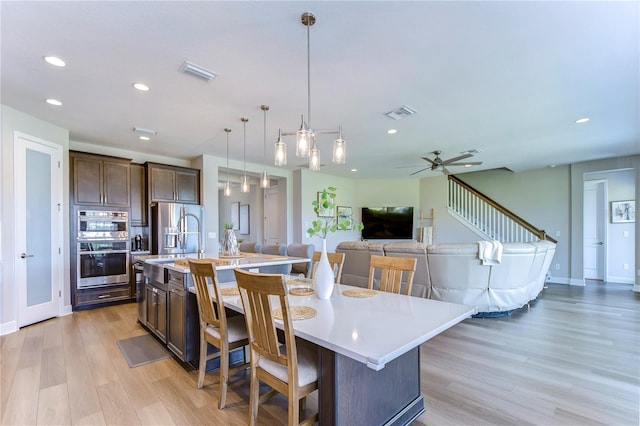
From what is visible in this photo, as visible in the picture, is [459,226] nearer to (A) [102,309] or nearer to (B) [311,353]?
(B) [311,353]

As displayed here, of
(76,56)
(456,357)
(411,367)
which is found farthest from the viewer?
(456,357)

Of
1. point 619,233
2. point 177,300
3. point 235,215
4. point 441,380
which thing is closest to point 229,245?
point 177,300

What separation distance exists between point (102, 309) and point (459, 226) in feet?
25.4

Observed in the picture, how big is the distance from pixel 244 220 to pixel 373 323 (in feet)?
25.2

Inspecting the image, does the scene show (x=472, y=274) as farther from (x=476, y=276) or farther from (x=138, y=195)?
(x=138, y=195)

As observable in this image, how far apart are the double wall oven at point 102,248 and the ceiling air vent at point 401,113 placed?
4521mm

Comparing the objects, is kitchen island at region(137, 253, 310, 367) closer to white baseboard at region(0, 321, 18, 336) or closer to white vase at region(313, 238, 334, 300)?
white vase at region(313, 238, 334, 300)

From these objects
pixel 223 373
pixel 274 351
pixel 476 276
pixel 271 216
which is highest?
pixel 271 216

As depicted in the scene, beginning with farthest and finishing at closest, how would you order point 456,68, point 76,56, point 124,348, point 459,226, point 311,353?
point 459,226, point 124,348, point 456,68, point 76,56, point 311,353

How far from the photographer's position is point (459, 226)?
767 centimetres

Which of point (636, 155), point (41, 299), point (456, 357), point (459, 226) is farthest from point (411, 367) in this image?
point (636, 155)

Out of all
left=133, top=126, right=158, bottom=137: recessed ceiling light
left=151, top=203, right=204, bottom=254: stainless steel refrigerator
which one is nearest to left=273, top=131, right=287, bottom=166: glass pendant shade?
left=133, top=126, right=158, bottom=137: recessed ceiling light

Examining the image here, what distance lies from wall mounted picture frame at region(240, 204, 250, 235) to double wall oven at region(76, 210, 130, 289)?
3.84 m

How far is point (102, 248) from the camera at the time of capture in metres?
4.73
